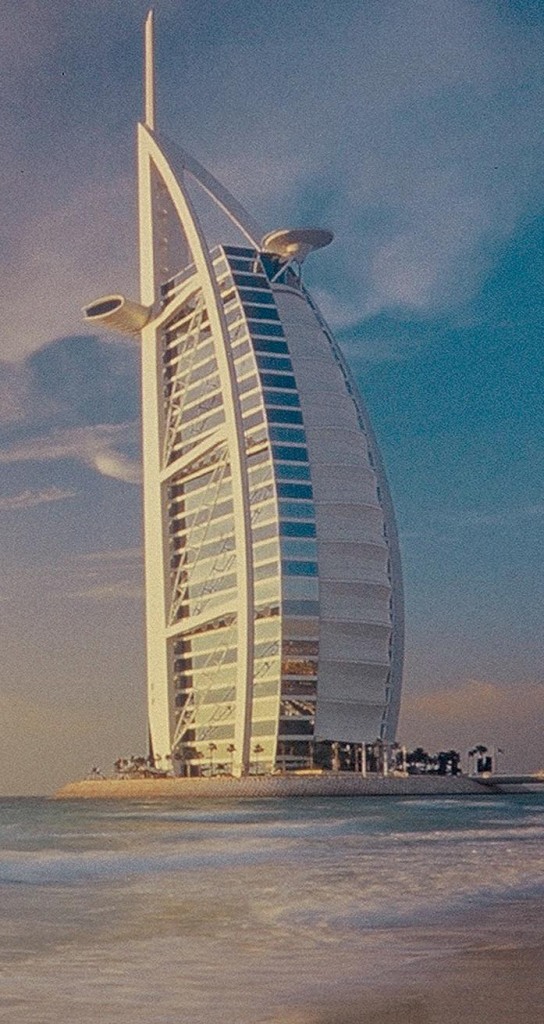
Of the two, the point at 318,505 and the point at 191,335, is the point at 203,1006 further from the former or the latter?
the point at 191,335

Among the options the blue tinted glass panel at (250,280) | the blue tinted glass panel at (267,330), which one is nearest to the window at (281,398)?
the blue tinted glass panel at (267,330)

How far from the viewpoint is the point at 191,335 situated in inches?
4941

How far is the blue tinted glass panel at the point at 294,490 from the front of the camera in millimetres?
111750

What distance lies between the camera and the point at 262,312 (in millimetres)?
120750

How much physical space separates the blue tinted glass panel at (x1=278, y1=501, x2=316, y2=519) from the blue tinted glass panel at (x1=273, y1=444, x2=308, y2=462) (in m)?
2.21

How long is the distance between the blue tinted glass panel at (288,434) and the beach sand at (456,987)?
311 ft

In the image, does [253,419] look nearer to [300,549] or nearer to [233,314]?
[233,314]

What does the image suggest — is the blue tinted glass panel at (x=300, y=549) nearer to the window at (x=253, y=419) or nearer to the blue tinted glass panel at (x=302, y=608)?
the blue tinted glass panel at (x=302, y=608)

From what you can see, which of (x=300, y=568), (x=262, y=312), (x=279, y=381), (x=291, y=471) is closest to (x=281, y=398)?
(x=279, y=381)

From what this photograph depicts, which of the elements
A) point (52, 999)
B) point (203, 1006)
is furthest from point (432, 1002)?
point (52, 999)

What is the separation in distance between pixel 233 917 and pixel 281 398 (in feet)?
311

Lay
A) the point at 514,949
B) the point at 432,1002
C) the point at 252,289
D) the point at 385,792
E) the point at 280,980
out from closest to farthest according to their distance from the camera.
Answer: the point at 432,1002 → the point at 280,980 → the point at 514,949 → the point at 385,792 → the point at 252,289

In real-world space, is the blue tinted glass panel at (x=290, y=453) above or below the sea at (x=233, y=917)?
above

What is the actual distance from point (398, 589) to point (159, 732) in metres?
23.4
